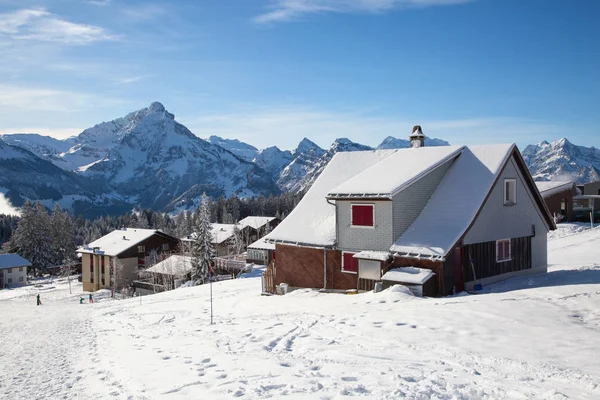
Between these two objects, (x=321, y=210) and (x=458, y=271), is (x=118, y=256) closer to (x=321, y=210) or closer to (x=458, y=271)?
(x=321, y=210)

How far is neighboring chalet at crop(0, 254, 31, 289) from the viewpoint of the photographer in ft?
260

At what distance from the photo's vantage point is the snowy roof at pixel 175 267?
177 ft

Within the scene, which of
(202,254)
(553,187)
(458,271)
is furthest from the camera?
(553,187)

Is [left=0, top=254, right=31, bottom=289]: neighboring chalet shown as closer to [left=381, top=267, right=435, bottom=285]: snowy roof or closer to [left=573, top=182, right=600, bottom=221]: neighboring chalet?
[left=381, top=267, right=435, bottom=285]: snowy roof

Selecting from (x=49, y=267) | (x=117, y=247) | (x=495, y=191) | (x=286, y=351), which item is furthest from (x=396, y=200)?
(x=49, y=267)

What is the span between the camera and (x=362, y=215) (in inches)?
887

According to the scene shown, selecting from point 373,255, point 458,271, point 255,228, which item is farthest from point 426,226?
point 255,228

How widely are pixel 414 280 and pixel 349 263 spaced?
14.6ft

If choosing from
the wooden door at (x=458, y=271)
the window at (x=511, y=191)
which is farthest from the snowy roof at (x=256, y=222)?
the wooden door at (x=458, y=271)

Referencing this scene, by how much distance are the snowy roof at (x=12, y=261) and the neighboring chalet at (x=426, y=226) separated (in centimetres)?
7128

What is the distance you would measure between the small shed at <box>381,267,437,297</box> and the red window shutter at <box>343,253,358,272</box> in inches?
101

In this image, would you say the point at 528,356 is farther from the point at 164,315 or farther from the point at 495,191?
the point at 164,315

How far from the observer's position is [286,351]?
1188 centimetres

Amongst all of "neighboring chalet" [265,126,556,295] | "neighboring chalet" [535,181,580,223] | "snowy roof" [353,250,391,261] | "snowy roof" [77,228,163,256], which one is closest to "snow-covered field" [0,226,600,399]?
"snowy roof" [353,250,391,261]
